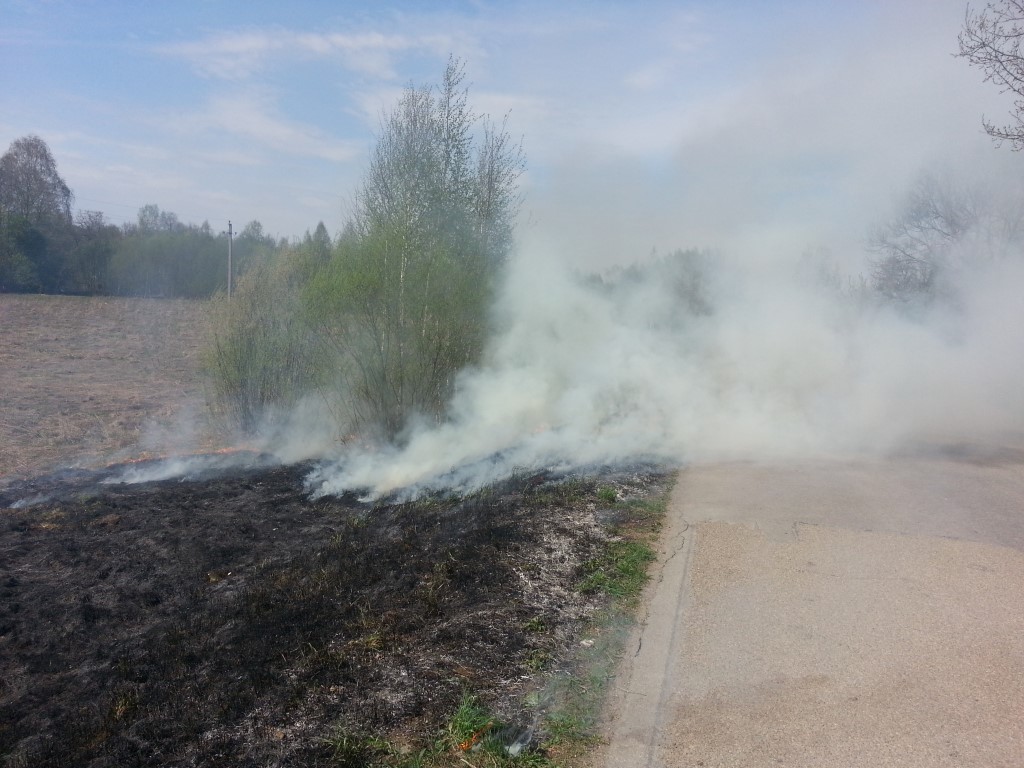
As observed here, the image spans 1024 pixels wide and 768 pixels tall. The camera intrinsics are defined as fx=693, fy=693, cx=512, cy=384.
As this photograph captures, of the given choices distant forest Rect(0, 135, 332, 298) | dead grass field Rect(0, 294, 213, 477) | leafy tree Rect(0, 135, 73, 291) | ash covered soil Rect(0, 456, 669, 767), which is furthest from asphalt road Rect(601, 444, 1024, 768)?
leafy tree Rect(0, 135, 73, 291)

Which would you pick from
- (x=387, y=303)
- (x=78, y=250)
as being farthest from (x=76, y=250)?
(x=387, y=303)

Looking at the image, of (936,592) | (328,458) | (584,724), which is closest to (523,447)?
(328,458)

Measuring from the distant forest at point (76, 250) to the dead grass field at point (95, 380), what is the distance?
1.61m

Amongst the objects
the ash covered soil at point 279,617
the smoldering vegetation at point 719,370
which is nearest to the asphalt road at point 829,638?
the ash covered soil at point 279,617

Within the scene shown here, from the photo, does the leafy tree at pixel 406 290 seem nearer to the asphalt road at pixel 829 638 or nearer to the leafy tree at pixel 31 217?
the asphalt road at pixel 829 638

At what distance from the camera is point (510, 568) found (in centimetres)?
620

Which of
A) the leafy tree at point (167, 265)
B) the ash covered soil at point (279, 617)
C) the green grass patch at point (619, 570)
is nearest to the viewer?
the ash covered soil at point (279, 617)

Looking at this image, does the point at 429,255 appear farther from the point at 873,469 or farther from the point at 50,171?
the point at 50,171

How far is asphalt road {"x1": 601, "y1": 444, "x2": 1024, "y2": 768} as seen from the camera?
3.73 metres

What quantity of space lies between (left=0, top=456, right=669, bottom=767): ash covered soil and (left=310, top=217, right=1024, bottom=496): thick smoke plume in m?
2.43

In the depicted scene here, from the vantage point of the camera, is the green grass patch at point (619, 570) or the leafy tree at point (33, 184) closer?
the green grass patch at point (619, 570)

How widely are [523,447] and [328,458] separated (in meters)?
3.51

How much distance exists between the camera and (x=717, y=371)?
1269 cm

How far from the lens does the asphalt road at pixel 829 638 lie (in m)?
3.73
